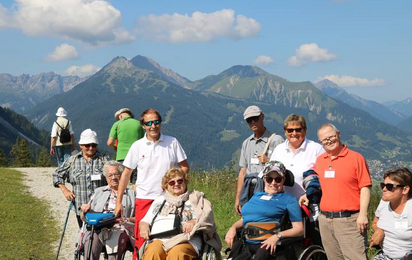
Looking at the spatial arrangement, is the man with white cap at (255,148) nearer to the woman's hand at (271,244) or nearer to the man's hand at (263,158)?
the man's hand at (263,158)

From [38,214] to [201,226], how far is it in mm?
7689

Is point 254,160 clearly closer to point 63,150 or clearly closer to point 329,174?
point 329,174

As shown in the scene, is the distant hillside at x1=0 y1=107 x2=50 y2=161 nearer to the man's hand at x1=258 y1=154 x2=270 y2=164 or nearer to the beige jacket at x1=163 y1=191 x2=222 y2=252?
the man's hand at x1=258 y1=154 x2=270 y2=164

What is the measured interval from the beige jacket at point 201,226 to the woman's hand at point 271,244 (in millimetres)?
559

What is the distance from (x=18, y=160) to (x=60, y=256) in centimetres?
4846

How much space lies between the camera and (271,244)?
186 inches

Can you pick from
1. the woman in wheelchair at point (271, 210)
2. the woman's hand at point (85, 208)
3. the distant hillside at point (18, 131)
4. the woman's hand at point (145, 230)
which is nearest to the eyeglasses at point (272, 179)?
the woman in wheelchair at point (271, 210)

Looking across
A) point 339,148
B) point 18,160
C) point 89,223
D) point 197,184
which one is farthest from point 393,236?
point 18,160

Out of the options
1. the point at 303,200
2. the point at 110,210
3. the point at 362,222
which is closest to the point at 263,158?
the point at 303,200

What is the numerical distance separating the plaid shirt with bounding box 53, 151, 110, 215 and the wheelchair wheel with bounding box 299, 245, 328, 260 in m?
2.74

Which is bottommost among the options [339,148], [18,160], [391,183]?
[18,160]

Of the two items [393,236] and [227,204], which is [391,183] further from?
[227,204]

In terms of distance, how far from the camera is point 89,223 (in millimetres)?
5348

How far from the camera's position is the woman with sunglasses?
4.34 meters
